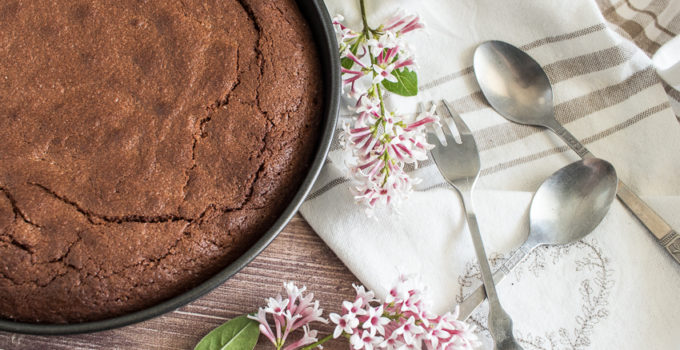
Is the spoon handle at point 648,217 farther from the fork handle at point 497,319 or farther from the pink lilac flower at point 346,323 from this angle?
the pink lilac flower at point 346,323

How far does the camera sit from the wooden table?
1451mm

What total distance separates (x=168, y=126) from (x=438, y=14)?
932mm

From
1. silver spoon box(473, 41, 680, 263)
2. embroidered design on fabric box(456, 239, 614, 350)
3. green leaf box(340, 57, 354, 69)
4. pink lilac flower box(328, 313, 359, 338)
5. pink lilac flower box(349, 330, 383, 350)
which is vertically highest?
green leaf box(340, 57, 354, 69)

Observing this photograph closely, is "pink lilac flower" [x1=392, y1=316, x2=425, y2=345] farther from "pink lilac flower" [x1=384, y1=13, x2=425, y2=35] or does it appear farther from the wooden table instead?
"pink lilac flower" [x1=384, y1=13, x2=425, y2=35]

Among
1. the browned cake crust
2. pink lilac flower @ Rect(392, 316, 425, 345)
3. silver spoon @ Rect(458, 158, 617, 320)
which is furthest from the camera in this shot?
silver spoon @ Rect(458, 158, 617, 320)

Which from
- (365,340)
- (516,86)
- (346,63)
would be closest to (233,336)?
(365,340)

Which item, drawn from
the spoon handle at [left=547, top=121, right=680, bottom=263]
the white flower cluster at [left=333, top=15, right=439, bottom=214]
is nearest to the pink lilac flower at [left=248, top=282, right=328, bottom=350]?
the white flower cluster at [left=333, top=15, right=439, bottom=214]

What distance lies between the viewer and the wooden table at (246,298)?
57.1 inches

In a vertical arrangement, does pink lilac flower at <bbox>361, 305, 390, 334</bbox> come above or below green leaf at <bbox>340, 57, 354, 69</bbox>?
below

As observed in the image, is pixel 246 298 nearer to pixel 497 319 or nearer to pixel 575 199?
pixel 497 319

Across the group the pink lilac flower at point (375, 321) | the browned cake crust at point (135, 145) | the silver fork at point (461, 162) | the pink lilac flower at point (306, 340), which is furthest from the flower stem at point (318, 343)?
the silver fork at point (461, 162)

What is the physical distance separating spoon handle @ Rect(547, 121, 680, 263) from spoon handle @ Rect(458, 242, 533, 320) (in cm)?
33

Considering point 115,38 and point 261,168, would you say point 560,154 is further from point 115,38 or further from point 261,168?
point 115,38

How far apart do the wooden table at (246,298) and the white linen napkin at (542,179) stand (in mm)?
63
